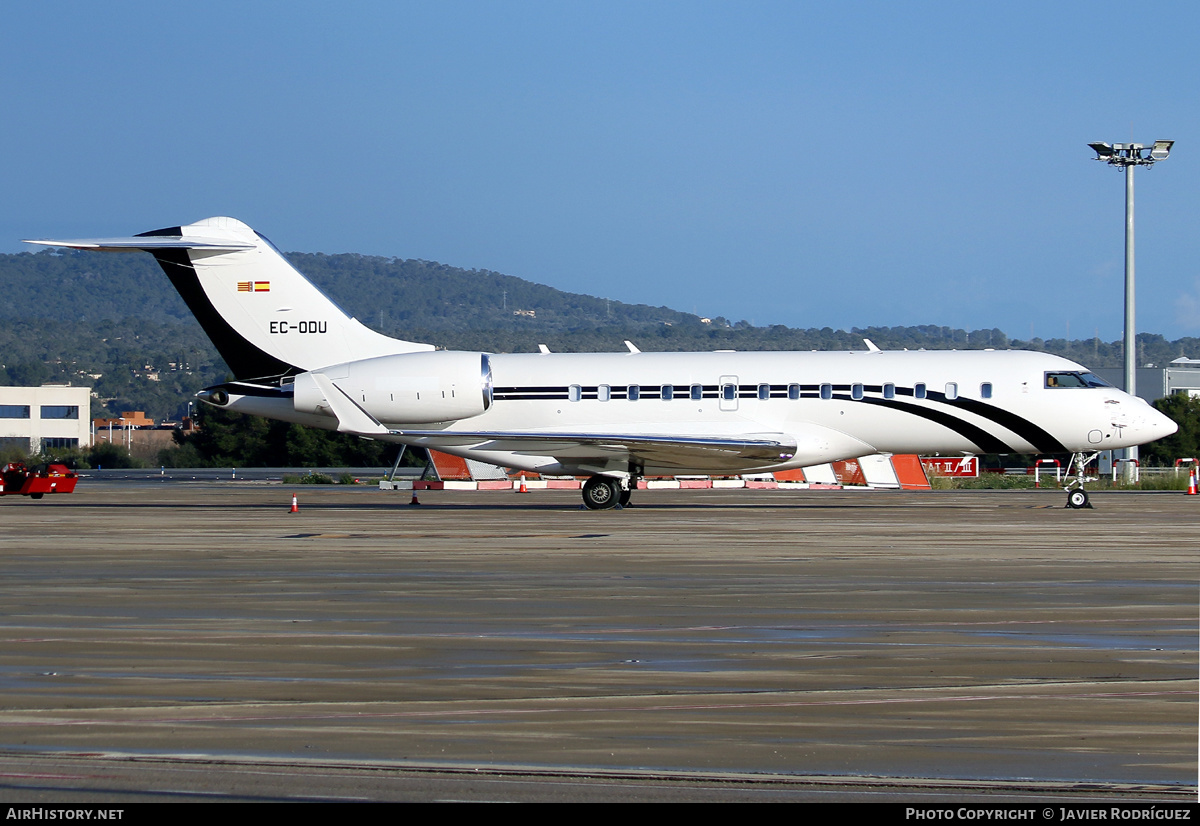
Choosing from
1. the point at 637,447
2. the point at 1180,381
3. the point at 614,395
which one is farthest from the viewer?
the point at 1180,381

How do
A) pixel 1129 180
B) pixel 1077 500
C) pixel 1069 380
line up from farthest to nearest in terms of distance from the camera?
pixel 1129 180 < pixel 1077 500 < pixel 1069 380

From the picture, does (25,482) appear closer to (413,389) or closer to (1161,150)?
(413,389)

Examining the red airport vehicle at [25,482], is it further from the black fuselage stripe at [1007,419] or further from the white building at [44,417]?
the white building at [44,417]

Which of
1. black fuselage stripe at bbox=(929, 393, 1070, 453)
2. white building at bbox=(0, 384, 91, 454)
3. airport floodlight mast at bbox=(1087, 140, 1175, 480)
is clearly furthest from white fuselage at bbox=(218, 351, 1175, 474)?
white building at bbox=(0, 384, 91, 454)

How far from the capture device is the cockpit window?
1044 inches

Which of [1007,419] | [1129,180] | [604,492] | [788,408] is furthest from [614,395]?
[1129,180]

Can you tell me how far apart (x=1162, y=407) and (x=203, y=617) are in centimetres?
7422

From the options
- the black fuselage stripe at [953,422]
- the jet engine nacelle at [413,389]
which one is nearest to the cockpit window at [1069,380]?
the black fuselage stripe at [953,422]

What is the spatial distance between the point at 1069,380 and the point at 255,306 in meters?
16.8

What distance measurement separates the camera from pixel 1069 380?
26.6 meters

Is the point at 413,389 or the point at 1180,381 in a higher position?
the point at 1180,381

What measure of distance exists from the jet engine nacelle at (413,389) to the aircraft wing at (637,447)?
0.55 metres

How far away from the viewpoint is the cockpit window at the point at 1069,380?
87.0ft

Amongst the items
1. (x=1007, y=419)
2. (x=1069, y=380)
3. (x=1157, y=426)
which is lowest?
(x=1157, y=426)
